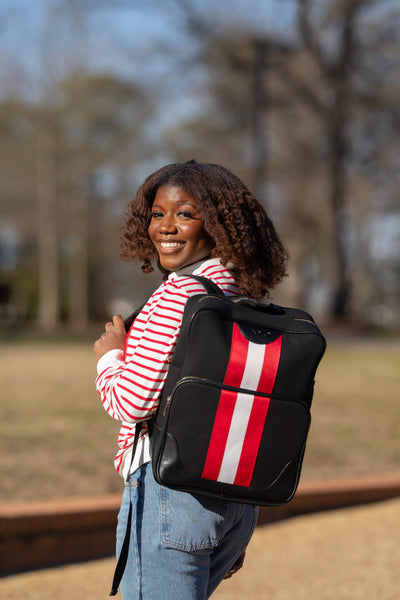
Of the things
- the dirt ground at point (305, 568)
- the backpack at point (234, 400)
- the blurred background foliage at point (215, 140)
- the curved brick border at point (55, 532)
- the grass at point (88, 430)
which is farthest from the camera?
the blurred background foliage at point (215, 140)

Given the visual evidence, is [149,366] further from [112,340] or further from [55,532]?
[55,532]

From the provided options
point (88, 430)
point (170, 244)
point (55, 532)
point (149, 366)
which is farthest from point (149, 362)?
point (88, 430)

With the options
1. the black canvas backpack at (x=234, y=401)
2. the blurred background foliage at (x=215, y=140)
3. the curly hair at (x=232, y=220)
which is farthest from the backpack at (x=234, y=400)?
the blurred background foliage at (x=215, y=140)

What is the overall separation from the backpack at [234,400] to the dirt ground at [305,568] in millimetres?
2238

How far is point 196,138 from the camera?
884 inches

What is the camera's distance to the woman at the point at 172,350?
5.24 feet

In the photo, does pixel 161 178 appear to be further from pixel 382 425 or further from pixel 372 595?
pixel 382 425

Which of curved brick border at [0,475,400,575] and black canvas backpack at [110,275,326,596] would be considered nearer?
black canvas backpack at [110,275,326,596]

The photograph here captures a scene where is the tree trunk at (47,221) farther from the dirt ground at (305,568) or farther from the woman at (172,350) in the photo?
the woman at (172,350)

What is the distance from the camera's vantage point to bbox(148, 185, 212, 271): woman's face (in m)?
1.78

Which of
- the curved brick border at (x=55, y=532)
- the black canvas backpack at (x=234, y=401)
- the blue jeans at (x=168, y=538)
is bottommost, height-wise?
the curved brick border at (x=55, y=532)

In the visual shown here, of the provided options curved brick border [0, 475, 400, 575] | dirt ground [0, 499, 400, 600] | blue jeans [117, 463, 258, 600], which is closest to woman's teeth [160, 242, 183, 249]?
blue jeans [117, 463, 258, 600]

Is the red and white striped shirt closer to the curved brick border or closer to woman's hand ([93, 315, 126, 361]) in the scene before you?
woman's hand ([93, 315, 126, 361])

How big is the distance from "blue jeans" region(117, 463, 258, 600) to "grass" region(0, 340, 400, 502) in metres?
3.03
